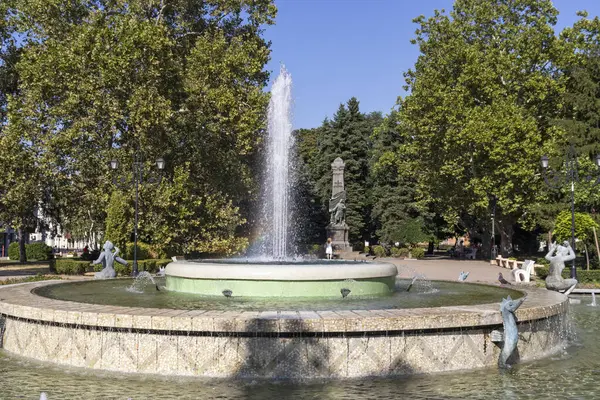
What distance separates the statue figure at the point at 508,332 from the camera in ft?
27.1

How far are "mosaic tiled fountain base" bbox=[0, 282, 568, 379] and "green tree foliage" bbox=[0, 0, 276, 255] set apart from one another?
20.6 meters

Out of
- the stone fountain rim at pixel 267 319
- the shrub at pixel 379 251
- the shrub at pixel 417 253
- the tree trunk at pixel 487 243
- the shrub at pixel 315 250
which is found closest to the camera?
the stone fountain rim at pixel 267 319

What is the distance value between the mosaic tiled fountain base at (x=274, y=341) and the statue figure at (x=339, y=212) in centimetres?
3801

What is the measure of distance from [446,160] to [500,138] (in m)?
4.30

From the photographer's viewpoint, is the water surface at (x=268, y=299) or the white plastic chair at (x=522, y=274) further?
the white plastic chair at (x=522, y=274)

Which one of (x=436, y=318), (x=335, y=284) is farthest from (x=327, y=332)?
(x=335, y=284)

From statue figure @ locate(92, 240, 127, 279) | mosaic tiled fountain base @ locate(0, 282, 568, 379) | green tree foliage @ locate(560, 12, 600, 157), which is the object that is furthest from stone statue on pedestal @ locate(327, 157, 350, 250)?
mosaic tiled fountain base @ locate(0, 282, 568, 379)

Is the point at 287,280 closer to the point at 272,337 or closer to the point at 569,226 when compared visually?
the point at 272,337

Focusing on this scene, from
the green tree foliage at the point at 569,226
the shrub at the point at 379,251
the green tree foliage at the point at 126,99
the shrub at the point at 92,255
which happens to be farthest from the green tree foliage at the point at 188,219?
the shrub at the point at 379,251

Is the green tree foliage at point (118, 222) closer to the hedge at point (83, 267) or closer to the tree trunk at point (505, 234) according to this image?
the hedge at point (83, 267)

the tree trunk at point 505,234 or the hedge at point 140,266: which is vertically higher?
the tree trunk at point 505,234

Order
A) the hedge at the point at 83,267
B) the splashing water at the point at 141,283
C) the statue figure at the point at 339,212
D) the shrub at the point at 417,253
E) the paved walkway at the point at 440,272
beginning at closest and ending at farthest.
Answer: the splashing water at the point at 141,283
the paved walkway at the point at 440,272
the hedge at the point at 83,267
the shrub at the point at 417,253
the statue figure at the point at 339,212

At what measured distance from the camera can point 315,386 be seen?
24.3 feet

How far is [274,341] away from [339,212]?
39.2 meters
